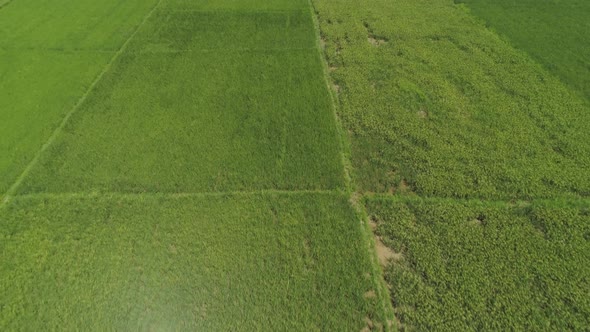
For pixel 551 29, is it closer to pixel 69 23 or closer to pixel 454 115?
pixel 454 115

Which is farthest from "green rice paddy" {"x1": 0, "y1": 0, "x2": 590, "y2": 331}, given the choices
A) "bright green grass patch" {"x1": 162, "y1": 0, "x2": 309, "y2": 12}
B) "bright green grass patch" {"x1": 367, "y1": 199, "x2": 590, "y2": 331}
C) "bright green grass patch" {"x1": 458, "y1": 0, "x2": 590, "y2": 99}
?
"bright green grass patch" {"x1": 162, "y1": 0, "x2": 309, "y2": 12}

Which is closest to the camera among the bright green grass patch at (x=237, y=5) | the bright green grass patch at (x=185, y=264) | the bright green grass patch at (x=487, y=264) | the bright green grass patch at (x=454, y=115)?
the bright green grass patch at (x=487, y=264)

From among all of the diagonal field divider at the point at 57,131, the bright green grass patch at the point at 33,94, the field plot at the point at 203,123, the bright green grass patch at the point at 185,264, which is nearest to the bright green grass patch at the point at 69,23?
the diagonal field divider at the point at 57,131

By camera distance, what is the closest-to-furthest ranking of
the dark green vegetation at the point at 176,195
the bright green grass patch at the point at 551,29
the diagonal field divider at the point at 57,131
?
the dark green vegetation at the point at 176,195, the diagonal field divider at the point at 57,131, the bright green grass patch at the point at 551,29

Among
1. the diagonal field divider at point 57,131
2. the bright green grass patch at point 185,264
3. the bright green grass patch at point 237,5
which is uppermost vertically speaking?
the bright green grass patch at point 237,5

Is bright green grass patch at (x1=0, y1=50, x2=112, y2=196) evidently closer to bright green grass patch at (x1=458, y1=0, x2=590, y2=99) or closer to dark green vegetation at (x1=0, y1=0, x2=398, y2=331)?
dark green vegetation at (x1=0, y1=0, x2=398, y2=331)

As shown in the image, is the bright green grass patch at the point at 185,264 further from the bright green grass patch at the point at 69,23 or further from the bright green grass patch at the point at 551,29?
the bright green grass patch at the point at 551,29

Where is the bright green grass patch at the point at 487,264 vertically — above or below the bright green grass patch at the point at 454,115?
below

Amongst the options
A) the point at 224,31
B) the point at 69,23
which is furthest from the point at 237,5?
the point at 69,23
